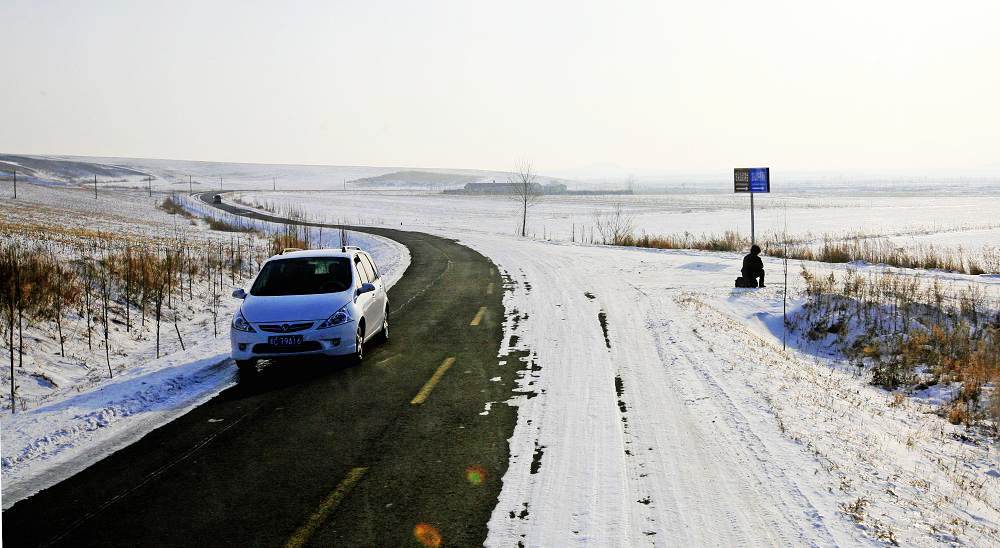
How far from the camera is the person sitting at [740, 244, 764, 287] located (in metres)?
18.1

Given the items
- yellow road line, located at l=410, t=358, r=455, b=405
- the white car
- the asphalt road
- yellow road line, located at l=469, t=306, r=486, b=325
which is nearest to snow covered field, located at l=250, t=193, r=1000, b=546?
the asphalt road

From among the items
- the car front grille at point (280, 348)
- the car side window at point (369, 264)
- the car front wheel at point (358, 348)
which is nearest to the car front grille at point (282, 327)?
the car front grille at point (280, 348)

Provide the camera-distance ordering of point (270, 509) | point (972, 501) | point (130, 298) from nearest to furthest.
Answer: point (270, 509) < point (972, 501) < point (130, 298)

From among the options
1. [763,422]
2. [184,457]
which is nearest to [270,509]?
[184,457]

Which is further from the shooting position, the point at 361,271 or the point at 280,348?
the point at 361,271

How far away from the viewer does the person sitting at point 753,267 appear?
18125 millimetres

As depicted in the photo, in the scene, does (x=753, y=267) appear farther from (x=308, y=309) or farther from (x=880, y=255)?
(x=308, y=309)

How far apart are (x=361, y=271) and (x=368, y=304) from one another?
838mm

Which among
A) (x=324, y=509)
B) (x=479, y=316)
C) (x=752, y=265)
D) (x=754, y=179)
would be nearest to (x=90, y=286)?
(x=479, y=316)

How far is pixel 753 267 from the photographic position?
715 inches

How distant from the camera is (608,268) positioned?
23.8 m

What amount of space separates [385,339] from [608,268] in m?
13.2

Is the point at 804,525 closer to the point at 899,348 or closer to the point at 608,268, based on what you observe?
the point at 899,348

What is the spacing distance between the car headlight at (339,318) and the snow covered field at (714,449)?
8.41ft
